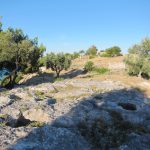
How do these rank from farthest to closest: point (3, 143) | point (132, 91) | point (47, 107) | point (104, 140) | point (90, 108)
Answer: point (132, 91) < point (90, 108) < point (47, 107) < point (104, 140) < point (3, 143)

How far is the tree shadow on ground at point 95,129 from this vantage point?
2339 cm

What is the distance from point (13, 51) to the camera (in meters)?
60.8

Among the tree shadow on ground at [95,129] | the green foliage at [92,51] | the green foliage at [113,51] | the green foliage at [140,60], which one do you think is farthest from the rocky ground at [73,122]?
the green foliage at [92,51]

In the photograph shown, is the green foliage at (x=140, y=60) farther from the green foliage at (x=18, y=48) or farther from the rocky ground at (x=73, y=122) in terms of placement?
the rocky ground at (x=73, y=122)

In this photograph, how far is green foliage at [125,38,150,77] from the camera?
219 feet

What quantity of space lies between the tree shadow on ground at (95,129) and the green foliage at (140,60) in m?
29.8

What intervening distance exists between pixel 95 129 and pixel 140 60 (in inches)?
1655

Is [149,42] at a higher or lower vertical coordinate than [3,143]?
higher

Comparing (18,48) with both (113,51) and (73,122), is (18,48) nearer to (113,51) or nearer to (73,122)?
(73,122)

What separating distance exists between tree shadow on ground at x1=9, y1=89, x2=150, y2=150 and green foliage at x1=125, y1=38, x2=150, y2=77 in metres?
29.8

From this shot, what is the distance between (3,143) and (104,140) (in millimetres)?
8706

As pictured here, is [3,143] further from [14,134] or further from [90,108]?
[90,108]

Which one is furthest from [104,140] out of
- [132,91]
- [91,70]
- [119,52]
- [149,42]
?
[119,52]

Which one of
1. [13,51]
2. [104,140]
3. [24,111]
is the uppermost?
[13,51]
